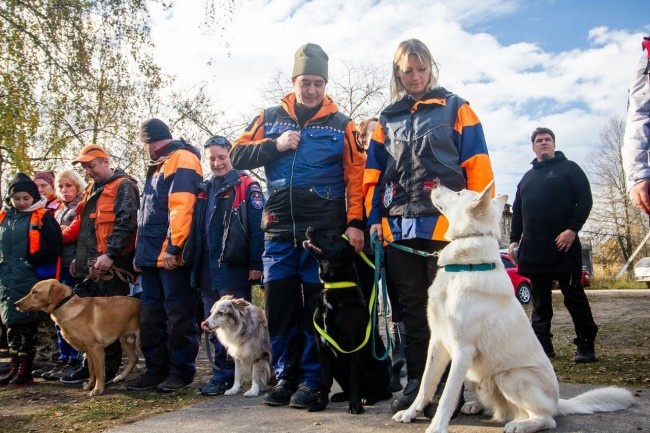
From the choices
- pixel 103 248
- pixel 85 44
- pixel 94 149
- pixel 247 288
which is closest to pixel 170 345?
pixel 247 288

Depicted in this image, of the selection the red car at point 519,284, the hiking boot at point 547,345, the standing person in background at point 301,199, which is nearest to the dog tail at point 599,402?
the standing person in background at point 301,199

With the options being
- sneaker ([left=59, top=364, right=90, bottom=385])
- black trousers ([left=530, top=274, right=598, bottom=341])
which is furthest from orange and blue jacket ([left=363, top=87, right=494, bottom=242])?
sneaker ([left=59, top=364, right=90, bottom=385])

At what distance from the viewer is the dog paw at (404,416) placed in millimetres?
3039

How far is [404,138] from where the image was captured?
135 inches

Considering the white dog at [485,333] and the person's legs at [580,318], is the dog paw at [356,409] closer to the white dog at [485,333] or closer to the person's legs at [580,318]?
the white dog at [485,333]

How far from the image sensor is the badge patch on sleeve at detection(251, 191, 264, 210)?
15.7ft

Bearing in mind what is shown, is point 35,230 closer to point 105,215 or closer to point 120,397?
point 105,215

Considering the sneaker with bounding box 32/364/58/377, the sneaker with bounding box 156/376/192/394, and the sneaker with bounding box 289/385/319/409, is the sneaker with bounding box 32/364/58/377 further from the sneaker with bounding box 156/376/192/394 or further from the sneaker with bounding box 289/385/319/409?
the sneaker with bounding box 289/385/319/409

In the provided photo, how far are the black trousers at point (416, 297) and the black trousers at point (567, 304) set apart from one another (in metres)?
2.46

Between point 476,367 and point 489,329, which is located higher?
point 489,329

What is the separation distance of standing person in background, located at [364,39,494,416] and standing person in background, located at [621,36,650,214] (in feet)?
2.82

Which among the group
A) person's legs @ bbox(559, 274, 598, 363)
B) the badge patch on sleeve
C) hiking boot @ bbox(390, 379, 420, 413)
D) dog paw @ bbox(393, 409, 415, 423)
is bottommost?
dog paw @ bbox(393, 409, 415, 423)

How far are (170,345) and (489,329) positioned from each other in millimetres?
3031

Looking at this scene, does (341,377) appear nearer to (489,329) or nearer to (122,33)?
(489,329)
